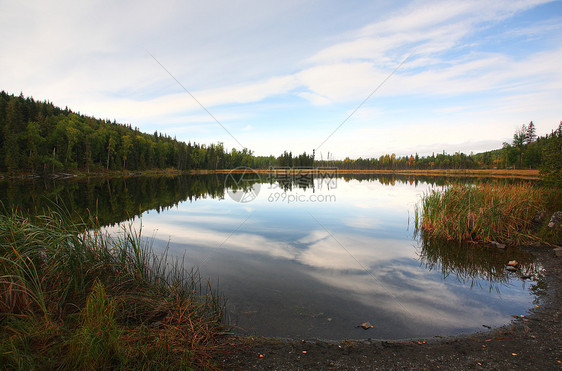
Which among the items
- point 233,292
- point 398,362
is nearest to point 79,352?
point 233,292

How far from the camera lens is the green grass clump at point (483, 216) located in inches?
480

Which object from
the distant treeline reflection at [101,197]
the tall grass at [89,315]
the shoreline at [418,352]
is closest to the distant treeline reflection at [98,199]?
the distant treeline reflection at [101,197]

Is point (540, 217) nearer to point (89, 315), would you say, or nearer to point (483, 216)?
point (483, 216)

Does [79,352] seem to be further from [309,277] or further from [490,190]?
[490,190]

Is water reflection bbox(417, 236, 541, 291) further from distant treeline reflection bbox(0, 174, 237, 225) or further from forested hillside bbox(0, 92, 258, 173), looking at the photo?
forested hillside bbox(0, 92, 258, 173)

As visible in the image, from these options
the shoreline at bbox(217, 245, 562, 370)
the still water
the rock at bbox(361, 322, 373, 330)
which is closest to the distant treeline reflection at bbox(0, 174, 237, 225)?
the still water

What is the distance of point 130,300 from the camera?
5301mm

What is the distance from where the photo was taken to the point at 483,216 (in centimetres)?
1241

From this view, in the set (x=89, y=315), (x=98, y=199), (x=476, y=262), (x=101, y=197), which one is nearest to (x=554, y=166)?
(x=476, y=262)

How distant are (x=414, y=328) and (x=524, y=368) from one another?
5.99 ft

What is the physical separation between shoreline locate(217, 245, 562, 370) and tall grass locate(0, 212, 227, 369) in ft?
2.70

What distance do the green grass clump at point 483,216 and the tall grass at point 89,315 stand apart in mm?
11997

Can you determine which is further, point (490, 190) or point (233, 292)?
point (490, 190)

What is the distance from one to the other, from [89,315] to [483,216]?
14998 millimetres
